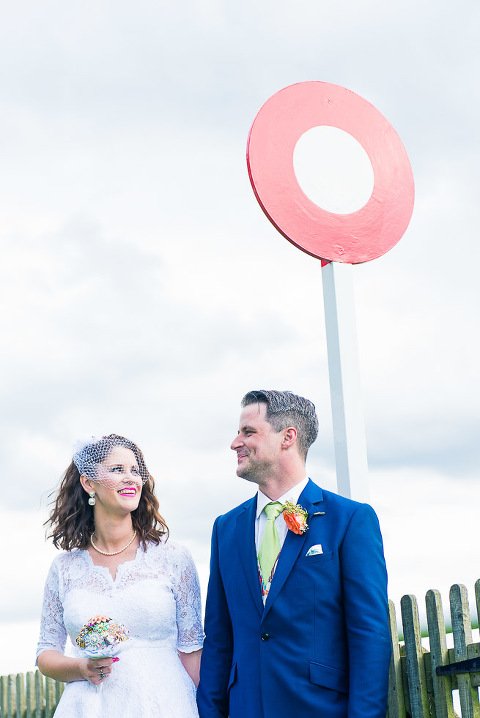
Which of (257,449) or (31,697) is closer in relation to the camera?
(257,449)

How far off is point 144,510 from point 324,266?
1.76 meters

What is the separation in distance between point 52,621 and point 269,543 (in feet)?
4.29

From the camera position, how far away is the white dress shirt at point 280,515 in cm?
406

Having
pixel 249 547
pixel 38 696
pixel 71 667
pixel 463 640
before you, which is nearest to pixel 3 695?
pixel 38 696

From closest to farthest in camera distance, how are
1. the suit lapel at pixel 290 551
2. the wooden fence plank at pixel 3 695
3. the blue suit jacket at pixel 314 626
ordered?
Answer: the blue suit jacket at pixel 314 626 < the suit lapel at pixel 290 551 < the wooden fence plank at pixel 3 695

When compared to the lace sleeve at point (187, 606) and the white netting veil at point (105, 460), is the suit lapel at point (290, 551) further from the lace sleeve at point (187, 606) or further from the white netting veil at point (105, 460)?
the white netting veil at point (105, 460)

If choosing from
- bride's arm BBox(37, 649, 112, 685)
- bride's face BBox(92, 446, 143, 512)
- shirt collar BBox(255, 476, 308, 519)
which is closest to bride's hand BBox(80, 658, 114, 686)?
bride's arm BBox(37, 649, 112, 685)

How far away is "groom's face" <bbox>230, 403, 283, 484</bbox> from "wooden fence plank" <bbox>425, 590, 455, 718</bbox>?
1.26 metres

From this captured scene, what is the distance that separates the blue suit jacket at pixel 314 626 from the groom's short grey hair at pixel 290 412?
25 cm

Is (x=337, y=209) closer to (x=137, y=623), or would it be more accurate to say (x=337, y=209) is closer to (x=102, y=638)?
(x=137, y=623)

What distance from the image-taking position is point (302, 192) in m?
5.30

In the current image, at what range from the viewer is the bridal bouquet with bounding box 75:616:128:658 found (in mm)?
4152

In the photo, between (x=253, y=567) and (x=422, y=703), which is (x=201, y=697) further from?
(x=422, y=703)

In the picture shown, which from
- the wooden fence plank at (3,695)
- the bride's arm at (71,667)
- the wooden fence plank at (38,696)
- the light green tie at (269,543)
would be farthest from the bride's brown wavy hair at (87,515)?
the wooden fence plank at (3,695)
